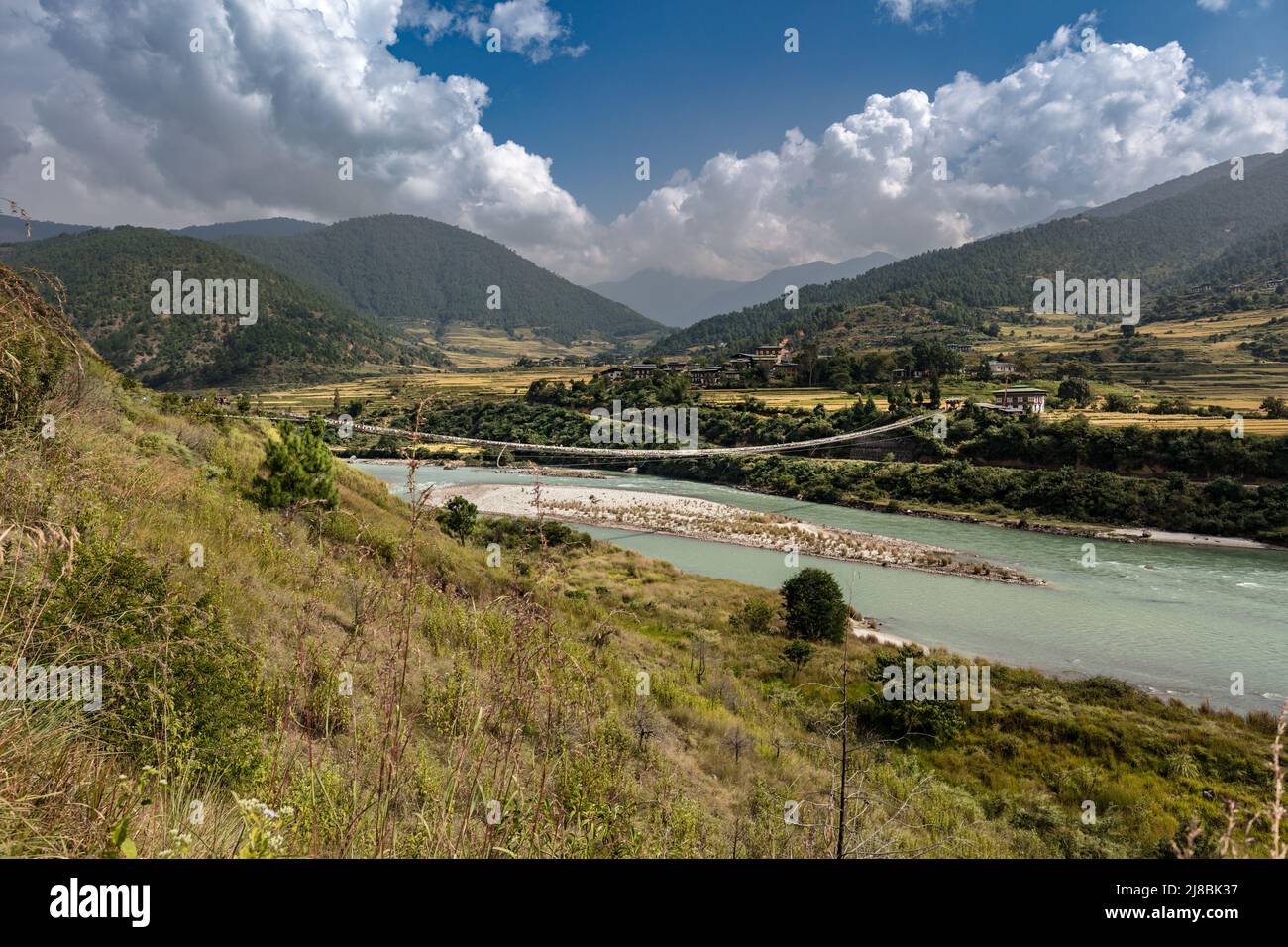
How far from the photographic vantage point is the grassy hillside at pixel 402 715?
69.2 inches

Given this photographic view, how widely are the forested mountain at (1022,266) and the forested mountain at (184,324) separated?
73.0m

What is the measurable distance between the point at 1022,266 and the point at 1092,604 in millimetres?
147275

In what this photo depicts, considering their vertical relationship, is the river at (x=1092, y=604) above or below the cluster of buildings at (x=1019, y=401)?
below

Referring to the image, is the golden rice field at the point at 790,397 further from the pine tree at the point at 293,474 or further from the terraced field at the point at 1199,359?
the pine tree at the point at 293,474

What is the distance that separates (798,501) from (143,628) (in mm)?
36999

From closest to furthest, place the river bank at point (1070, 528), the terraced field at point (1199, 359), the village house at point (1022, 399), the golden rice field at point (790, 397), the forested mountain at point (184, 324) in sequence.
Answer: the river bank at point (1070, 528)
the village house at point (1022, 399)
the terraced field at point (1199, 359)
the golden rice field at point (790, 397)
the forested mountain at point (184, 324)

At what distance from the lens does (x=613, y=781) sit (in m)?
3.52

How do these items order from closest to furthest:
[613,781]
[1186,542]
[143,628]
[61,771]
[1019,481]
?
[61,771] → [143,628] → [613,781] → [1186,542] → [1019,481]

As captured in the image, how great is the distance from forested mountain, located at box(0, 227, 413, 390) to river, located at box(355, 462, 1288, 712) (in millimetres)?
83335

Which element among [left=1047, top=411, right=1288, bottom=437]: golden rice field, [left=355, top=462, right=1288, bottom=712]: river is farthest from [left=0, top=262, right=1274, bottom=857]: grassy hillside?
[left=1047, top=411, right=1288, bottom=437]: golden rice field

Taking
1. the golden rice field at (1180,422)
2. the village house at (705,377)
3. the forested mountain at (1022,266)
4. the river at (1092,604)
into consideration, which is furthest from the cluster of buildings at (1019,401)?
the forested mountain at (1022,266)

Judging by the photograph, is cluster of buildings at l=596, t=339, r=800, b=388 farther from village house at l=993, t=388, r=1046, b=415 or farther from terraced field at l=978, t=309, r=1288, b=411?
terraced field at l=978, t=309, r=1288, b=411

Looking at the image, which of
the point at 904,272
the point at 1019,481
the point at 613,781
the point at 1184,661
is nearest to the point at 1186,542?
the point at 1019,481
